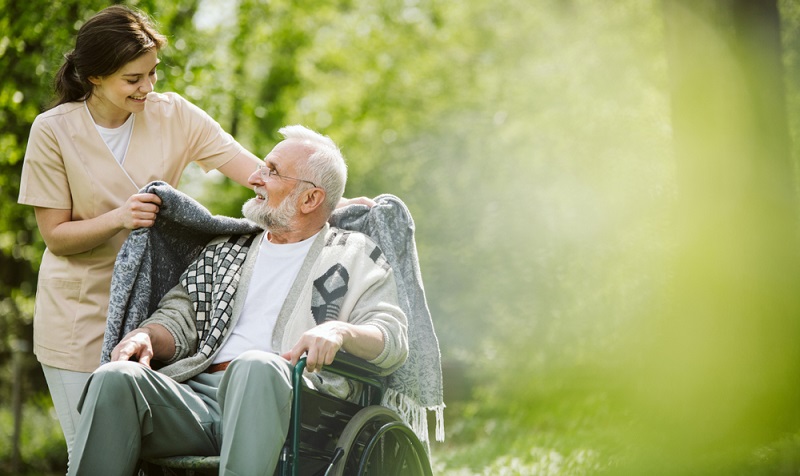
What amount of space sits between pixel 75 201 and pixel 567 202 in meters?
5.14

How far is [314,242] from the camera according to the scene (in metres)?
3.04

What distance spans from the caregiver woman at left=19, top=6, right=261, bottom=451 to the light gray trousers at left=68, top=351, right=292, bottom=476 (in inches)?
16.5

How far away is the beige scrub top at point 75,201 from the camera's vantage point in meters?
2.89

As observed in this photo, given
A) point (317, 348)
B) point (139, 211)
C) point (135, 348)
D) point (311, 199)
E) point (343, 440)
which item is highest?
point (311, 199)

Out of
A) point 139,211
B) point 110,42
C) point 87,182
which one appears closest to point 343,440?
point 139,211

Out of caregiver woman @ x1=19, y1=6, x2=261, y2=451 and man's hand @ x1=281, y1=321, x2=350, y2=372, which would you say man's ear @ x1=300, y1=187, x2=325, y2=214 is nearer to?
caregiver woman @ x1=19, y1=6, x2=261, y2=451

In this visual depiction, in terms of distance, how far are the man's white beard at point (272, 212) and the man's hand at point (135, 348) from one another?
1.61 ft

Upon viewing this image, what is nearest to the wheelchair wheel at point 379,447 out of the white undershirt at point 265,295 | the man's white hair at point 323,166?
the white undershirt at point 265,295

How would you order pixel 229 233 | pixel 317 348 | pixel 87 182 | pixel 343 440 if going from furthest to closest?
1. pixel 229 233
2. pixel 87 182
3. pixel 343 440
4. pixel 317 348

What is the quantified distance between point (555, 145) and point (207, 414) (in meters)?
6.08

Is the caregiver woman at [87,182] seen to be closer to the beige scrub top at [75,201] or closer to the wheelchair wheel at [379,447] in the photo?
the beige scrub top at [75,201]

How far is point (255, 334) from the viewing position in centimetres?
293

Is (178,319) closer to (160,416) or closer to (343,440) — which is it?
(160,416)

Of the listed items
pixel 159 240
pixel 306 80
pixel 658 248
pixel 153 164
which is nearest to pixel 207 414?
pixel 159 240
